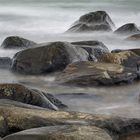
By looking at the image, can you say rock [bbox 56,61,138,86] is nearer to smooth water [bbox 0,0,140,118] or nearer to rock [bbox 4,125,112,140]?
smooth water [bbox 0,0,140,118]

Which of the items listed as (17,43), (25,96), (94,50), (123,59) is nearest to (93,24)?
(17,43)

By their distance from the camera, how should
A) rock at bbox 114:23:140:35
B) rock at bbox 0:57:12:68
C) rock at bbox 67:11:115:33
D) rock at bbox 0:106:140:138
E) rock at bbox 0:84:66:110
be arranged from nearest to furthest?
Result: rock at bbox 0:106:140:138
rock at bbox 0:84:66:110
rock at bbox 0:57:12:68
rock at bbox 114:23:140:35
rock at bbox 67:11:115:33

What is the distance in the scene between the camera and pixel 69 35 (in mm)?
14008

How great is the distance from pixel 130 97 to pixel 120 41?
18.7 ft

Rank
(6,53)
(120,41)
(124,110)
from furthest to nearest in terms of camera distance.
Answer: (120,41), (6,53), (124,110)

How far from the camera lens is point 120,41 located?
12.3 metres

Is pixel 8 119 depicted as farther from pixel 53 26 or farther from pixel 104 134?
pixel 53 26

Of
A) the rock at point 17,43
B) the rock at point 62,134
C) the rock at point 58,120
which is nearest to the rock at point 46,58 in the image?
the rock at point 17,43

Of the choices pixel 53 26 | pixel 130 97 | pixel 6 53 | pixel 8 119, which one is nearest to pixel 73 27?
pixel 53 26

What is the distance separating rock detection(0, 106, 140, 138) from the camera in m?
4.57

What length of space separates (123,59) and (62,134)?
460 cm

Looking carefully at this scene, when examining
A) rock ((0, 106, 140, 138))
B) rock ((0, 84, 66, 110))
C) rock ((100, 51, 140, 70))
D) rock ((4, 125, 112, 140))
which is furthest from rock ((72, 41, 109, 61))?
rock ((4, 125, 112, 140))

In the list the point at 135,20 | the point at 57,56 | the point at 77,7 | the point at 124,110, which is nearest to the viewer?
the point at 124,110

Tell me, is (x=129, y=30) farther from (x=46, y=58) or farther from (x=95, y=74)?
(x=95, y=74)
